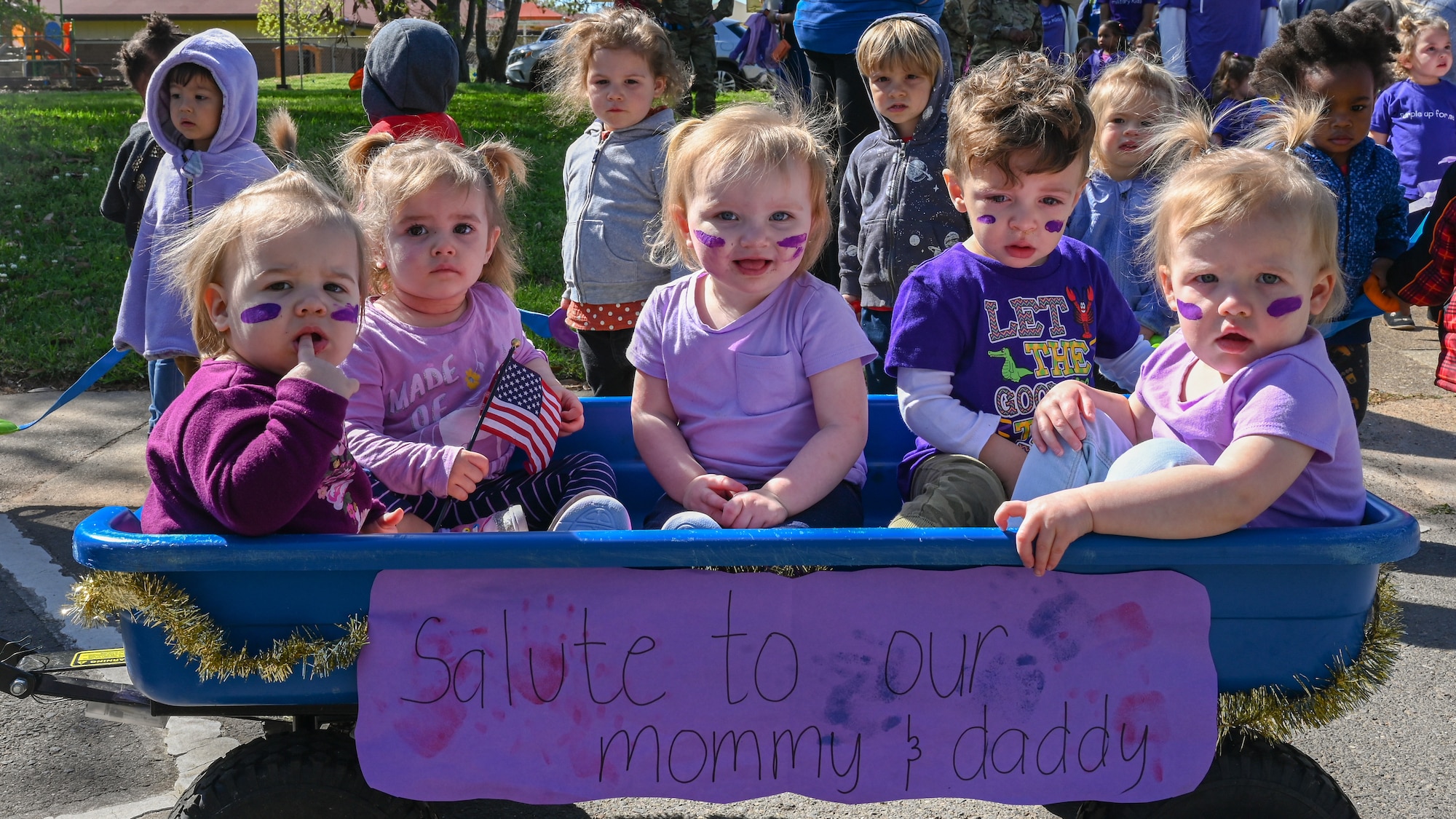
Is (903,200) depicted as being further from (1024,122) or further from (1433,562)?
(1433,562)

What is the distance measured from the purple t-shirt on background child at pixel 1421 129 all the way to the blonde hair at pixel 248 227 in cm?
583

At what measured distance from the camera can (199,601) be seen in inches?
68.6

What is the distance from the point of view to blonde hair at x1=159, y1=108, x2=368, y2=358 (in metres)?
1.89

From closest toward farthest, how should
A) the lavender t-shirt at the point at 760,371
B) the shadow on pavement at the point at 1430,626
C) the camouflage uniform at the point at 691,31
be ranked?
the lavender t-shirt at the point at 760,371
the shadow on pavement at the point at 1430,626
the camouflage uniform at the point at 691,31

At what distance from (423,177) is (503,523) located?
2.61 feet

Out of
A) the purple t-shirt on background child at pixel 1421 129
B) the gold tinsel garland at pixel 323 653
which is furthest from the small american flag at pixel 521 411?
the purple t-shirt on background child at pixel 1421 129

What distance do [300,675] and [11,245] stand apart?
764cm

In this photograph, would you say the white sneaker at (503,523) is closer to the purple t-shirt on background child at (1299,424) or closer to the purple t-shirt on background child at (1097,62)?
the purple t-shirt on background child at (1299,424)

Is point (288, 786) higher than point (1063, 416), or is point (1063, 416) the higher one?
point (1063, 416)

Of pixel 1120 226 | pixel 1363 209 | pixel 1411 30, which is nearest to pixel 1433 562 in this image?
pixel 1363 209

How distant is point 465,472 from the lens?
2.24 meters

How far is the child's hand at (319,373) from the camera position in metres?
1.77

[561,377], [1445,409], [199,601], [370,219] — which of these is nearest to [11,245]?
[561,377]

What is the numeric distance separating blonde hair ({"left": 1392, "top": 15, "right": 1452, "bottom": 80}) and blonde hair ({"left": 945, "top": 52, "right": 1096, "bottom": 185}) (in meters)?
4.54
